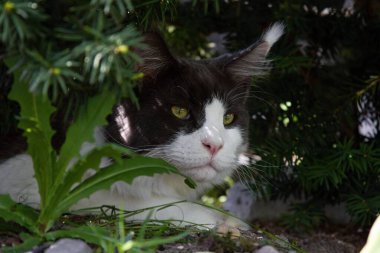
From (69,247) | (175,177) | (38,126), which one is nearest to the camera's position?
(69,247)

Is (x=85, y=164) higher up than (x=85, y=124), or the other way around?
(x=85, y=124)

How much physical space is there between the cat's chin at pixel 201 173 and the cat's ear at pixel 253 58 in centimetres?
45

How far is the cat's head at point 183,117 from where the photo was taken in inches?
83.7

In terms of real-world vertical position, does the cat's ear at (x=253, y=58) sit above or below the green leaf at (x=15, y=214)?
above

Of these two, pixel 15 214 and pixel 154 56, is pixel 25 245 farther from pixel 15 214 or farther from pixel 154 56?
pixel 154 56

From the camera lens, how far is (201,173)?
217 centimetres

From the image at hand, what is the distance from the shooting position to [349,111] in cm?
279

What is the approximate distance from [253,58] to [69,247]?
115cm

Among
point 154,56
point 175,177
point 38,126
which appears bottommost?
point 175,177

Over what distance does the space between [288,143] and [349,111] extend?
308 mm

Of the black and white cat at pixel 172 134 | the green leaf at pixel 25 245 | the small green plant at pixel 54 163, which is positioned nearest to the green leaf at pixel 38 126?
the small green plant at pixel 54 163

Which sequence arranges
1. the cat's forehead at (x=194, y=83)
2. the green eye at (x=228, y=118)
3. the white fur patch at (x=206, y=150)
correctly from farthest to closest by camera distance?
the green eye at (x=228, y=118) → the cat's forehead at (x=194, y=83) → the white fur patch at (x=206, y=150)

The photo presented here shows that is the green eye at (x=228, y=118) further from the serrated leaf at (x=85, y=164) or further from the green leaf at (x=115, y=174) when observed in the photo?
the serrated leaf at (x=85, y=164)

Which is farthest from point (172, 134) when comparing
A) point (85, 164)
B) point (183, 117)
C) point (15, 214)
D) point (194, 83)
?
point (15, 214)
